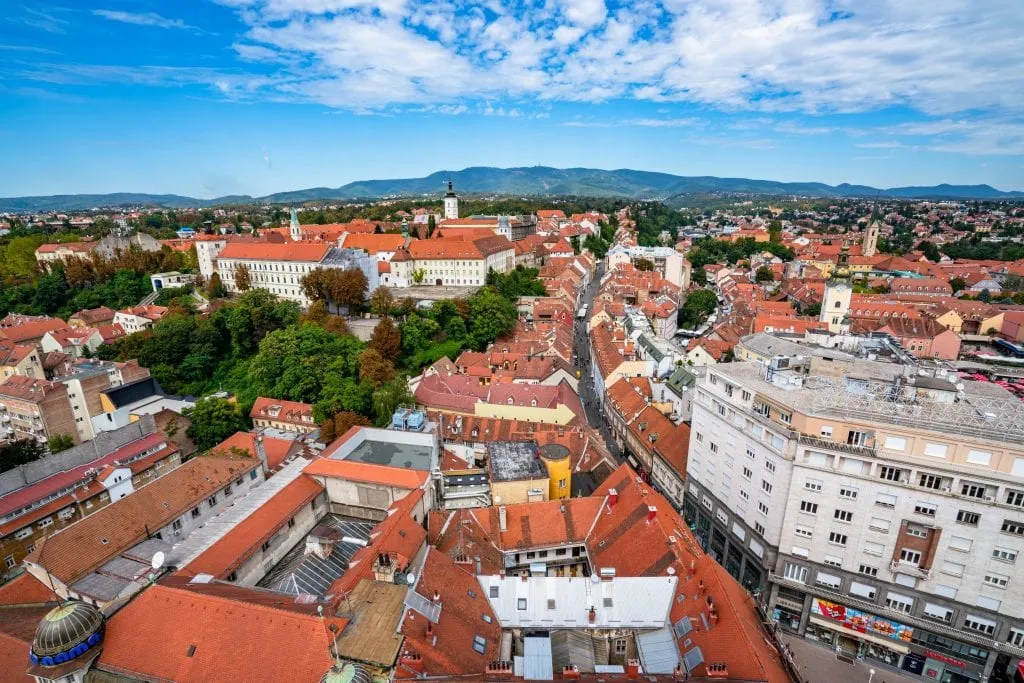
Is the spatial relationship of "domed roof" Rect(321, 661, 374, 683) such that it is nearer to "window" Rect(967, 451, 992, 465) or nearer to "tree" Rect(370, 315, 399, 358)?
"window" Rect(967, 451, 992, 465)

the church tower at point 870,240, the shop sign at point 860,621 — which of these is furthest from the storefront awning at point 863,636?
the church tower at point 870,240

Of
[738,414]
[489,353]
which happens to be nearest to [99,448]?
[489,353]

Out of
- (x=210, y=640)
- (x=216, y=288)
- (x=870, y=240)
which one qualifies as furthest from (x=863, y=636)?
(x=870, y=240)

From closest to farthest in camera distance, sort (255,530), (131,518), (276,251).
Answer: (255,530), (131,518), (276,251)

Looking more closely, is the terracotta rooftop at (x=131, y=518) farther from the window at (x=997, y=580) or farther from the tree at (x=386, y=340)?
the window at (x=997, y=580)

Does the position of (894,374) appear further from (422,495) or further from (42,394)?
(42,394)

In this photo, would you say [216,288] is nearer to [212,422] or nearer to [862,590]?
[212,422]
